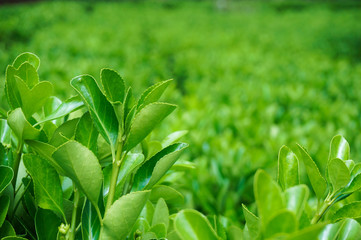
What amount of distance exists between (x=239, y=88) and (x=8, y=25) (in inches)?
249

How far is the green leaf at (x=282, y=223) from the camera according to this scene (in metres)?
0.54

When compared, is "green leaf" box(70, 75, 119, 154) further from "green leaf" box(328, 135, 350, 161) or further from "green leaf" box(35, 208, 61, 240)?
"green leaf" box(328, 135, 350, 161)

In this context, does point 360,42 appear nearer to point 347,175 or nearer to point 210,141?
point 210,141

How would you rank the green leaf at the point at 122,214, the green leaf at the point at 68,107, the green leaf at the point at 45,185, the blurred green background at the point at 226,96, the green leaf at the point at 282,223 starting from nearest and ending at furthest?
1. the green leaf at the point at 282,223
2. the green leaf at the point at 122,214
3. the green leaf at the point at 45,185
4. the green leaf at the point at 68,107
5. the blurred green background at the point at 226,96

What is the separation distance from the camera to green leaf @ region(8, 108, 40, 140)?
32.4 inches

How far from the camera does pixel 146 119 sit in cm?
79

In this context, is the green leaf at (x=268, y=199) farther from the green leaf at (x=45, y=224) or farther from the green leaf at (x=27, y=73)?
→ the green leaf at (x=27, y=73)

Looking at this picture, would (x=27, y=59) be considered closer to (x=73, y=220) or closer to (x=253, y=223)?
(x=73, y=220)

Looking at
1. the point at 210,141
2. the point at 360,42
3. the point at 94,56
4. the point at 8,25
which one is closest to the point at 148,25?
the point at 8,25

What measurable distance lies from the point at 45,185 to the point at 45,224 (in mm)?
107

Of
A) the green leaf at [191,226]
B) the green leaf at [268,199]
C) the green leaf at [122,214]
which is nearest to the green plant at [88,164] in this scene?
the green leaf at [122,214]

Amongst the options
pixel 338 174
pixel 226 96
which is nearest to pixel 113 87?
pixel 338 174

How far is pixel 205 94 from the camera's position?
3.95 metres

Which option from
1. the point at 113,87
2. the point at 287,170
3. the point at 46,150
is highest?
the point at 113,87
